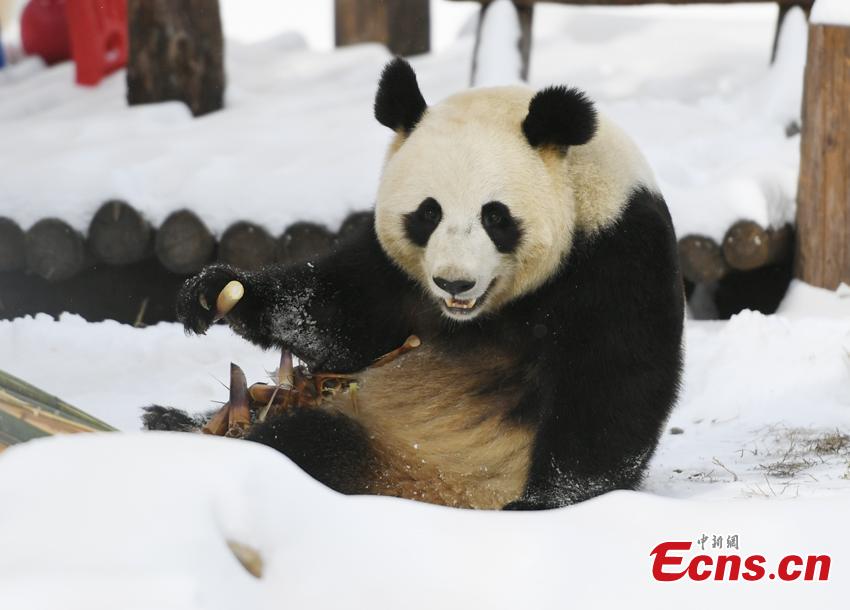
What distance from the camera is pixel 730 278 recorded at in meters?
6.00

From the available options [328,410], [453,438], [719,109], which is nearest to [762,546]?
[453,438]

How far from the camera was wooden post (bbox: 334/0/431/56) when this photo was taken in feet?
32.7

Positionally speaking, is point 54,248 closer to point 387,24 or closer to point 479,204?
point 479,204

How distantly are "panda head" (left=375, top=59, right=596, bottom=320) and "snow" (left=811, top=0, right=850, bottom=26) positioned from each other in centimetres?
280

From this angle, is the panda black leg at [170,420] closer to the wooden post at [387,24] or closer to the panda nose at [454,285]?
the panda nose at [454,285]

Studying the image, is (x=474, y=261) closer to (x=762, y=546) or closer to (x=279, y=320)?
(x=279, y=320)

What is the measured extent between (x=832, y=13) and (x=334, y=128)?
264 centimetres

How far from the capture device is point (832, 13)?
544cm

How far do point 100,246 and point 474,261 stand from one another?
3.29 metres

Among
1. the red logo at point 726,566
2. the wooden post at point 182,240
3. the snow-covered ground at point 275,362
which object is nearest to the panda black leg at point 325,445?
the snow-covered ground at point 275,362

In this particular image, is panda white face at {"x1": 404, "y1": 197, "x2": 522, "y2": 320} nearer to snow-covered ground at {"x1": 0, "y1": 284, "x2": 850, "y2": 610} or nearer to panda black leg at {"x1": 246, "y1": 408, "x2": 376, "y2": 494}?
panda black leg at {"x1": 246, "y1": 408, "x2": 376, "y2": 494}

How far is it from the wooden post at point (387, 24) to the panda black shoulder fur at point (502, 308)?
6.70 metres

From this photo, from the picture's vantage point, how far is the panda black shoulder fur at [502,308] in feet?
9.85

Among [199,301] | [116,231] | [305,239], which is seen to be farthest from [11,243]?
[199,301]
